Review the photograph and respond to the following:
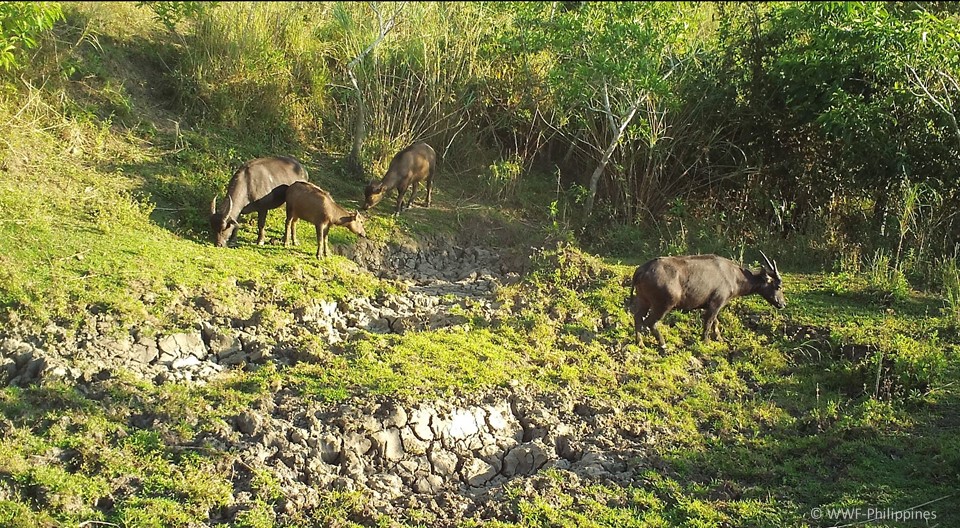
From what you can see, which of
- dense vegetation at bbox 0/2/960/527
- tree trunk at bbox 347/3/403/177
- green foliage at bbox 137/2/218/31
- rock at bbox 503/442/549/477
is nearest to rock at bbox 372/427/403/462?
dense vegetation at bbox 0/2/960/527

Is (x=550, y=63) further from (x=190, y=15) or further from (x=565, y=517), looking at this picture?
(x=565, y=517)

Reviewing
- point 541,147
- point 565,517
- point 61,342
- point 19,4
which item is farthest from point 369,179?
point 565,517

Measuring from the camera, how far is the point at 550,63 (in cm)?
1291

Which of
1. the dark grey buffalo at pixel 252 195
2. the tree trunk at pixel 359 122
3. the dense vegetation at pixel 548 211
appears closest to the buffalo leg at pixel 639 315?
the dense vegetation at pixel 548 211

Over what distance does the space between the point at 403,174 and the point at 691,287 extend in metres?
3.98

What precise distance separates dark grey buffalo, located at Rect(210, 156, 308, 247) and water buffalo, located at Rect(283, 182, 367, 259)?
244 millimetres

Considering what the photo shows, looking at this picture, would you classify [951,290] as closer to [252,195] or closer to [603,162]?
[603,162]

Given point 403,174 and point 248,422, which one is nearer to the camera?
point 248,422

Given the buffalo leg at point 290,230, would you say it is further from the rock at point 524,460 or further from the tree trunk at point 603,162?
the rock at point 524,460

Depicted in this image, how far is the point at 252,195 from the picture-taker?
32.9ft

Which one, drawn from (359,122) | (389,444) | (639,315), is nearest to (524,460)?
(389,444)

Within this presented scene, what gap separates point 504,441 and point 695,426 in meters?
1.67

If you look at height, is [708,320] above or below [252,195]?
below

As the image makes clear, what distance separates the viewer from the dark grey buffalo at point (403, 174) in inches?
434
